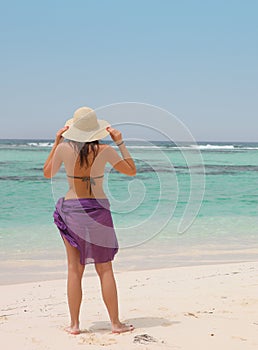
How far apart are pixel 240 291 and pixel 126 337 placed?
1823 mm

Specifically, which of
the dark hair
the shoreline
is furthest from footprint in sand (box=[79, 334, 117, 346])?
the shoreline

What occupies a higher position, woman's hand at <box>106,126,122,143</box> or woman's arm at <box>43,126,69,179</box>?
woman's hand at <box>106,126,122,143</box>

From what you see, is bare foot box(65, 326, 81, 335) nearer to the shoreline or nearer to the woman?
the woman

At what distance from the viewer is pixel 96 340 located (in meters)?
3.72

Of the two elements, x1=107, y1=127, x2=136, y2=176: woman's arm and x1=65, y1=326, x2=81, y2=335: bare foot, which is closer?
x1=107, y1=127, x2=136, y2=176: woman's arm

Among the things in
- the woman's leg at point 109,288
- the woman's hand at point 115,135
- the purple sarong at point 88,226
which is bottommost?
the woman's leg at point 109,288

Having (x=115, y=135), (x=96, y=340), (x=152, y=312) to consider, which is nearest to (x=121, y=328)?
(x=96, y=340)

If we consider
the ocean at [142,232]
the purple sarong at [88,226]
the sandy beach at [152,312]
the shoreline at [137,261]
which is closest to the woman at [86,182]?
the purple sarong at [88,226]

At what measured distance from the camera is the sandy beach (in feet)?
12.0

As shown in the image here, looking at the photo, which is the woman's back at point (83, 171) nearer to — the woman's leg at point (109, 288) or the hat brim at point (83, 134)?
the hat brim at point (83, 134)

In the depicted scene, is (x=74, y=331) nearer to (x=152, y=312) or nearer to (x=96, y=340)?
(x=96, y=340)

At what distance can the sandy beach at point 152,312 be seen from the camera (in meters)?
3.66

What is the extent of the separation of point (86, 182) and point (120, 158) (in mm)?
275

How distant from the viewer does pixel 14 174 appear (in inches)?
920
